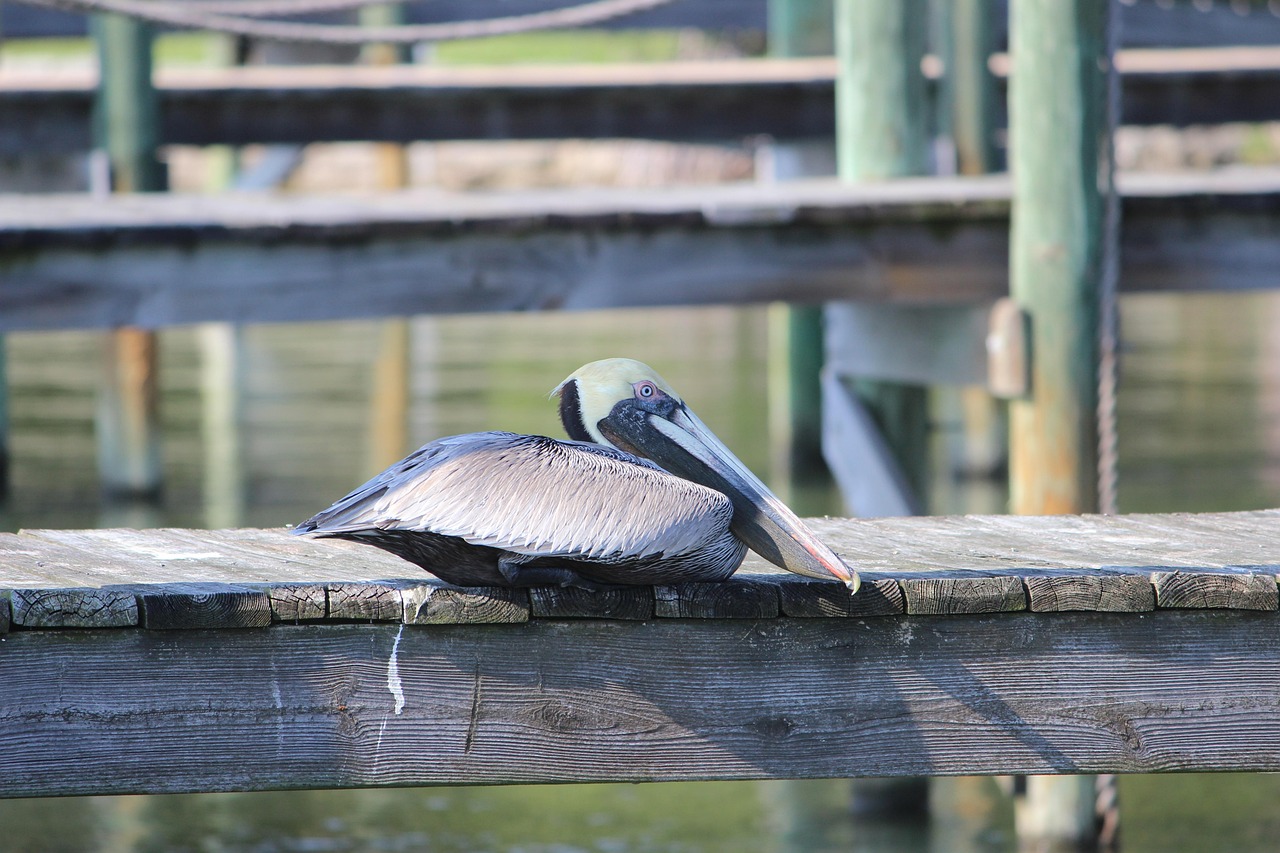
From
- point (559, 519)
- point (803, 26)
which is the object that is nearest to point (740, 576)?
point (559, 519)

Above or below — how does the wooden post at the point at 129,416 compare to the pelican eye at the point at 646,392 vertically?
below

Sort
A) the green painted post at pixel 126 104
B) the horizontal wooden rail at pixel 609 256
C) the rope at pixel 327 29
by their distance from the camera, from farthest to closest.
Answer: the green painted post at pixel 126 104 → the rope at pixel 327 29 → the horizontal wooden rail at pixel 609 256

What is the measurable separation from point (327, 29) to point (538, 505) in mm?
4824

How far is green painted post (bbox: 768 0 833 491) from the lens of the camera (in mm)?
7930

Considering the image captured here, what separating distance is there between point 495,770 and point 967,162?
471cm

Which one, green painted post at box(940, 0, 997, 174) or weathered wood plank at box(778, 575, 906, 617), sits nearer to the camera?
weathered wood plank at box(778, 575, 906, 617)

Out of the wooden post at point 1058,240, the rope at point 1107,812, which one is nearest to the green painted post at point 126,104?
the wooden post at point 1058,240

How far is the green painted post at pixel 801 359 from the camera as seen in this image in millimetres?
7930

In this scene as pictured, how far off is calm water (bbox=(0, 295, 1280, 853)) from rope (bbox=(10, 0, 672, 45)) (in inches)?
79.4

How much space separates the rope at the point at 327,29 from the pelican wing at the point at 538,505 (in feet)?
12.3

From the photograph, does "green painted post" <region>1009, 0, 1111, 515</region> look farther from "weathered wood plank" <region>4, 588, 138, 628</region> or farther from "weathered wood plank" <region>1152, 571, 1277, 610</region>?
"weathered wood plank" <region>4, 588, 138, 628</region>

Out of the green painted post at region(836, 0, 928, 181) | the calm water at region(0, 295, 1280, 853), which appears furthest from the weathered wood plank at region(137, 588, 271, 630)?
the green painted post at region(836, 0, 928, 181)

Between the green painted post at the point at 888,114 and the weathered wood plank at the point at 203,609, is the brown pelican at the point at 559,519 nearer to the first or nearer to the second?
the weathered wood plank at the point at 203,609

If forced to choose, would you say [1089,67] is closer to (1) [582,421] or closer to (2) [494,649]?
(1) [582,421]
